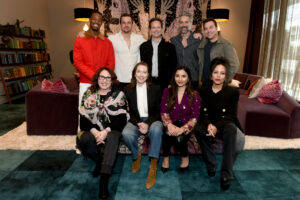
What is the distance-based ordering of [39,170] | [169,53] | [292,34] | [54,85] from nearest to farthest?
[39,170]
[169,53]
[54,85]
[292,34]

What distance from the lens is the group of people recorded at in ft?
6.00

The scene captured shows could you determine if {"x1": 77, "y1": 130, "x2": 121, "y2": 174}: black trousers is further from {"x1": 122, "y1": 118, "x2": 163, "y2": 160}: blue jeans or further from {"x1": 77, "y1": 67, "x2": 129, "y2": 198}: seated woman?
{"x1": 122, "y1": 118, "x2": 163, "y2": 160}: blue jeans

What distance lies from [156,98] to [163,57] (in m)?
0.51

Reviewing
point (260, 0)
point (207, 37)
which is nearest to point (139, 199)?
point (207, 37)

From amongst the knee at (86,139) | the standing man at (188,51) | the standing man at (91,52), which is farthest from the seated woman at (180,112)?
the standing man at (91,52)

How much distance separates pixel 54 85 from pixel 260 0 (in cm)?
541

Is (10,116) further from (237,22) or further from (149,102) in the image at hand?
(237,22)

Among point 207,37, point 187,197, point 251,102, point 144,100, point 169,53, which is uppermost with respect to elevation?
point 207,37

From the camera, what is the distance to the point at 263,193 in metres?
1.61

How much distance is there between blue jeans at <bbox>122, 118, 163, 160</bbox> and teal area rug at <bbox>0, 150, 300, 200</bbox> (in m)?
0.21

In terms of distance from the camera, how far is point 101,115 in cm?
195

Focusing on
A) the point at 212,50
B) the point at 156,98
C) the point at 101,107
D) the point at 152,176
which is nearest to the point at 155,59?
the point at 156,98

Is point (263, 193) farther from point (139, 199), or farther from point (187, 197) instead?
point (139, 199)

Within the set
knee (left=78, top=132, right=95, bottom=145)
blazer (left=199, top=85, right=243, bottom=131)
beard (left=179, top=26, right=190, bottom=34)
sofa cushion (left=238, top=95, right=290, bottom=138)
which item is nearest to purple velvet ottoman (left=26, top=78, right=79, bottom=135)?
knee (left=78, top=132, right=95, bottom=145)
